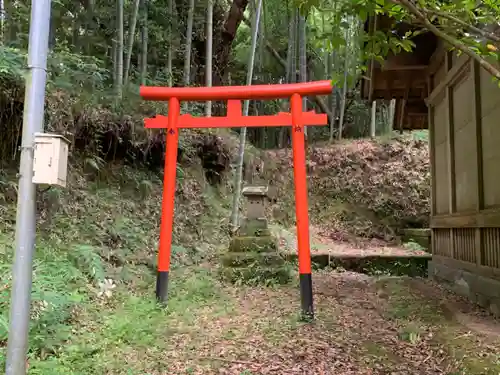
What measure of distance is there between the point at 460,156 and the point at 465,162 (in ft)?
0.90

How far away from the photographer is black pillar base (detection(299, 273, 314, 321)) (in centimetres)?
504

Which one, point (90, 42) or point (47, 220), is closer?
point (47, 220)

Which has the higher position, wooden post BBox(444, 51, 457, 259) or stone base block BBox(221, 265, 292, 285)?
wooden post BBox(444, 51, 457, 259)

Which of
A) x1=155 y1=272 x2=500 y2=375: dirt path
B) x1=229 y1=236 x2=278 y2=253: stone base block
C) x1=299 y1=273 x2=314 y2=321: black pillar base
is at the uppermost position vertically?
x1=229 y1=236 x2=278 y2=253: stone base block

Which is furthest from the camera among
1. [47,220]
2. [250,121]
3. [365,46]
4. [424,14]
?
[47,220]

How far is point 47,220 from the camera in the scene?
640 centimetres

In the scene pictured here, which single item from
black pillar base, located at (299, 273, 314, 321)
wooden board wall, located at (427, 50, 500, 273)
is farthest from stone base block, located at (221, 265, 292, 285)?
wooden board wall, located at (427, 50, 500, 273)

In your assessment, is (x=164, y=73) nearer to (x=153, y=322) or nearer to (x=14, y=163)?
(x=14, y=163)

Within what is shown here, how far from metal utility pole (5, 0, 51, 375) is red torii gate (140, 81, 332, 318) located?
292 centimetres

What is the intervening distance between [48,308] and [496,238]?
478cm

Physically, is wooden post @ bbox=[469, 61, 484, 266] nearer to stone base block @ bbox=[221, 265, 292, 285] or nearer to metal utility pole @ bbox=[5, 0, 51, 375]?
stone base block @ bbox=[221, 265, 292, 285]

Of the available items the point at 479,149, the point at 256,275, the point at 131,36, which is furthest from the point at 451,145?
the point at 131,36

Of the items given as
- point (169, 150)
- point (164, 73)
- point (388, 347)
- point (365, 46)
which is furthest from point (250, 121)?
point (164, 73)

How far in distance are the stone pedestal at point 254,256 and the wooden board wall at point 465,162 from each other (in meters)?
2.69
